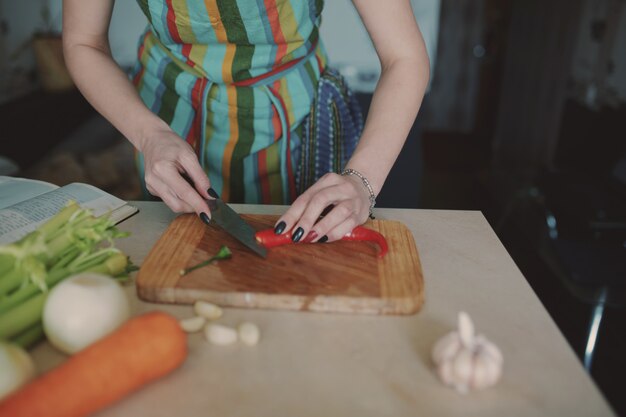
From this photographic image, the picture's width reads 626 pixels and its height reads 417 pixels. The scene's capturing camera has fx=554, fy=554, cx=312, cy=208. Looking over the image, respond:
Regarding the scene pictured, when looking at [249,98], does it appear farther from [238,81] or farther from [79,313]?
[79,313]

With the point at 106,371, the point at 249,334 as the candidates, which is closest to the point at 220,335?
the point at 249,334

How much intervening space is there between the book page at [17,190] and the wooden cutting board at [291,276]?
0.37m

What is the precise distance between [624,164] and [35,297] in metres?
1.94

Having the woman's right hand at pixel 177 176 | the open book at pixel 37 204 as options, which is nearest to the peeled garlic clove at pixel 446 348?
the woman's right hand at pixel 177 176

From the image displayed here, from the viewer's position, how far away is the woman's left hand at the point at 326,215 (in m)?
0.83

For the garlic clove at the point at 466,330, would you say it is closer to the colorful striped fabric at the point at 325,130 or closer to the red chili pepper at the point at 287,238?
the red chili pepper at the point at 287,238

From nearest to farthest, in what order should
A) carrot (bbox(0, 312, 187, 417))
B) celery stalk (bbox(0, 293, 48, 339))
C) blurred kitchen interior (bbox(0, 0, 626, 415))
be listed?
carrot (bbox(0, 312, 187, 417)) < celery stalk (bbox(0, 293, 48, 339)) < blurred kitchen interior (bbox(0, 0, 626, 415))

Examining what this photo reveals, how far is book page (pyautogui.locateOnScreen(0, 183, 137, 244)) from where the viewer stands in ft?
2.96

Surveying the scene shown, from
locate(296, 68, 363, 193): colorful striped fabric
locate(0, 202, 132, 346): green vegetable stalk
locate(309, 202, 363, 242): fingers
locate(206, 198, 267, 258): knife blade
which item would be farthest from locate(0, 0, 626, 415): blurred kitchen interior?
locate(0, 202, 132, 346): green vegetable stalk

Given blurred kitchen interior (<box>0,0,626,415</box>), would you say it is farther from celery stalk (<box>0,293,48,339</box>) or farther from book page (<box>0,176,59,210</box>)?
celery stalk (<box>0,293,48,339</box>)

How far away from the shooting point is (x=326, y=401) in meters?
0.58

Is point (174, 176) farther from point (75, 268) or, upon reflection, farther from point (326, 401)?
point (326, 401)

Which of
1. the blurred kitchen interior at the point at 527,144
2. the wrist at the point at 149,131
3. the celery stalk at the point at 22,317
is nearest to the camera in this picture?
the celery stalk at the point at 22,317

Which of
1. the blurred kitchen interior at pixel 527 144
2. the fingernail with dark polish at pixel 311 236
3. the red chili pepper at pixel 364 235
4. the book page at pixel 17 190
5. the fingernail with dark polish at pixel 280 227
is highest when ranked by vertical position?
the fingernail with dark polish at pixel 280 227
